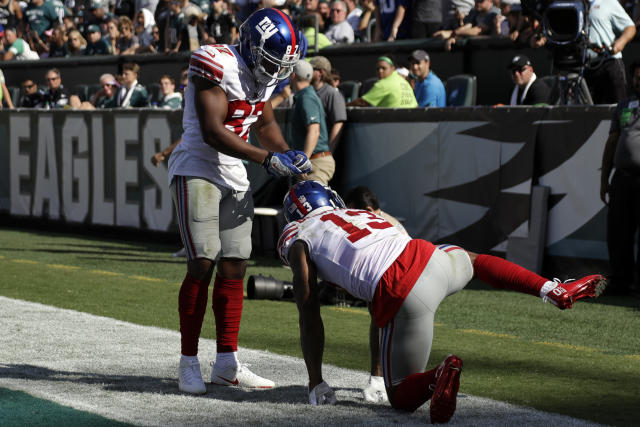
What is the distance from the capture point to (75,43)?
2122 centimetres

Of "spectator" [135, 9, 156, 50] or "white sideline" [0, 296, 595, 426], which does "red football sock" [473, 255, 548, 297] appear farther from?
"spectator" [135, 9, 156, 50]

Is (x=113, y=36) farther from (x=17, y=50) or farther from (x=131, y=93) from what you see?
(x=131, y=93)

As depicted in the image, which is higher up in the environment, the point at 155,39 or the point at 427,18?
the point at 427,18

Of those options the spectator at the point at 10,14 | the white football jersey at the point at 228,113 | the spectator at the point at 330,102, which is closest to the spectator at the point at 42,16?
the spectator at the point at 10,14

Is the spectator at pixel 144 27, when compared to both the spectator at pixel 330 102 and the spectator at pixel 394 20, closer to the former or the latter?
the spectator at pixel 394 20

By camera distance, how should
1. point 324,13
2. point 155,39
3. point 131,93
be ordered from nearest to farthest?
point 131,93, point 324,13, point 155,39

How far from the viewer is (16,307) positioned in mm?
8039

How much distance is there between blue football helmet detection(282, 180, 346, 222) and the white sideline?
0.87 meters

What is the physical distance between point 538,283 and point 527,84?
276 inches

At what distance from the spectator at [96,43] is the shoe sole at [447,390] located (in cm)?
1717

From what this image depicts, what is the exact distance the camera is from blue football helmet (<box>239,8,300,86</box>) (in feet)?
16.6

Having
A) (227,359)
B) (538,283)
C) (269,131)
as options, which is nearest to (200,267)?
(227,359)

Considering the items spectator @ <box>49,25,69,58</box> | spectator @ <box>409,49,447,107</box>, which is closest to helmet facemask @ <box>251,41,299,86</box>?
spectator @ <box>409,49,447,107</box>

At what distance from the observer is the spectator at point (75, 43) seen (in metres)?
21.1
